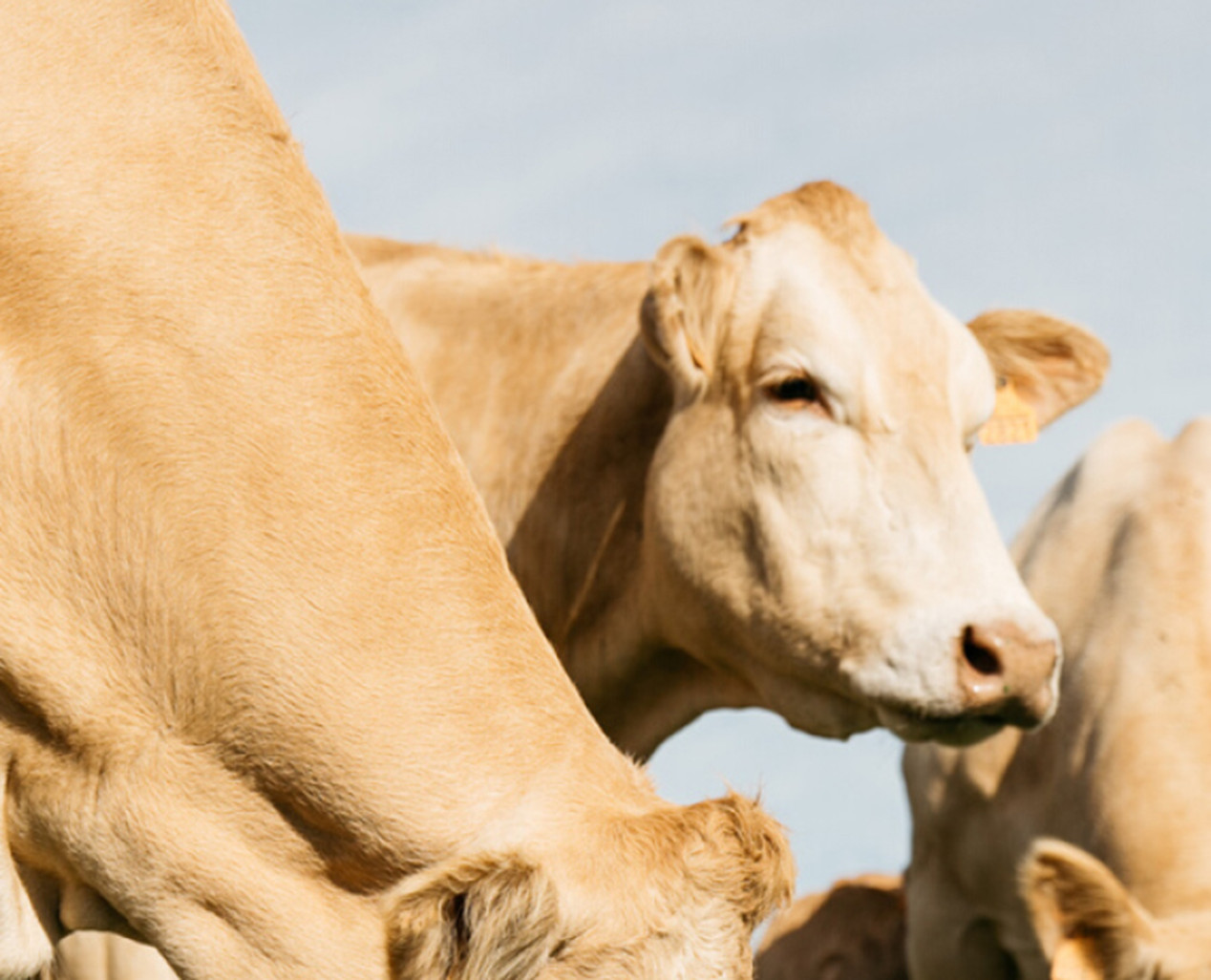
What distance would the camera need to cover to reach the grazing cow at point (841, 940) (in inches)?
288

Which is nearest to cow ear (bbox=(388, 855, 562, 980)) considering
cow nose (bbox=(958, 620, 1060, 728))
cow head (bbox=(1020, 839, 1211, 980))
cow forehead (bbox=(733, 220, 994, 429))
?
cow head (bbox=(1020, 839, 1211, 980))

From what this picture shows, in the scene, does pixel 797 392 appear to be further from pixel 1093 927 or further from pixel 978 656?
pixel 1093 927

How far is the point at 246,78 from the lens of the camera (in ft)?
8.59

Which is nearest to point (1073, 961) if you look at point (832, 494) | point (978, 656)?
point (978, 656)

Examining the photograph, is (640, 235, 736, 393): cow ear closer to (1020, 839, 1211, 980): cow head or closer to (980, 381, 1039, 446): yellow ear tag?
(980, 381, 1039, 446): yellow ear tag

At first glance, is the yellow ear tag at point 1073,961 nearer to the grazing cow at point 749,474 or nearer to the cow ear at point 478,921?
the grazing cow at point 749,474

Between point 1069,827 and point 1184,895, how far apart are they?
2.22 feet

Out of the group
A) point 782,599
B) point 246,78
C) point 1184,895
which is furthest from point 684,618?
point 246,78

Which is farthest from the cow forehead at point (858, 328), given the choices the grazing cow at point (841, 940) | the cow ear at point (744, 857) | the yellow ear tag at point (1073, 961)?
the grazing cow at point (841, 940)

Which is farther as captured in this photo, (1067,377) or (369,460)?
(1067,377)

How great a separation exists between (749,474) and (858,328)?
430mm

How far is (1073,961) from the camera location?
4.39 metres

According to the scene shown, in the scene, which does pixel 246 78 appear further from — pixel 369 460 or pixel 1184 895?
pixel 1184 895

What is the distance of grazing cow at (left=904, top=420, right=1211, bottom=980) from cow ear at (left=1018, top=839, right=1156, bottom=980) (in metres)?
0.65
